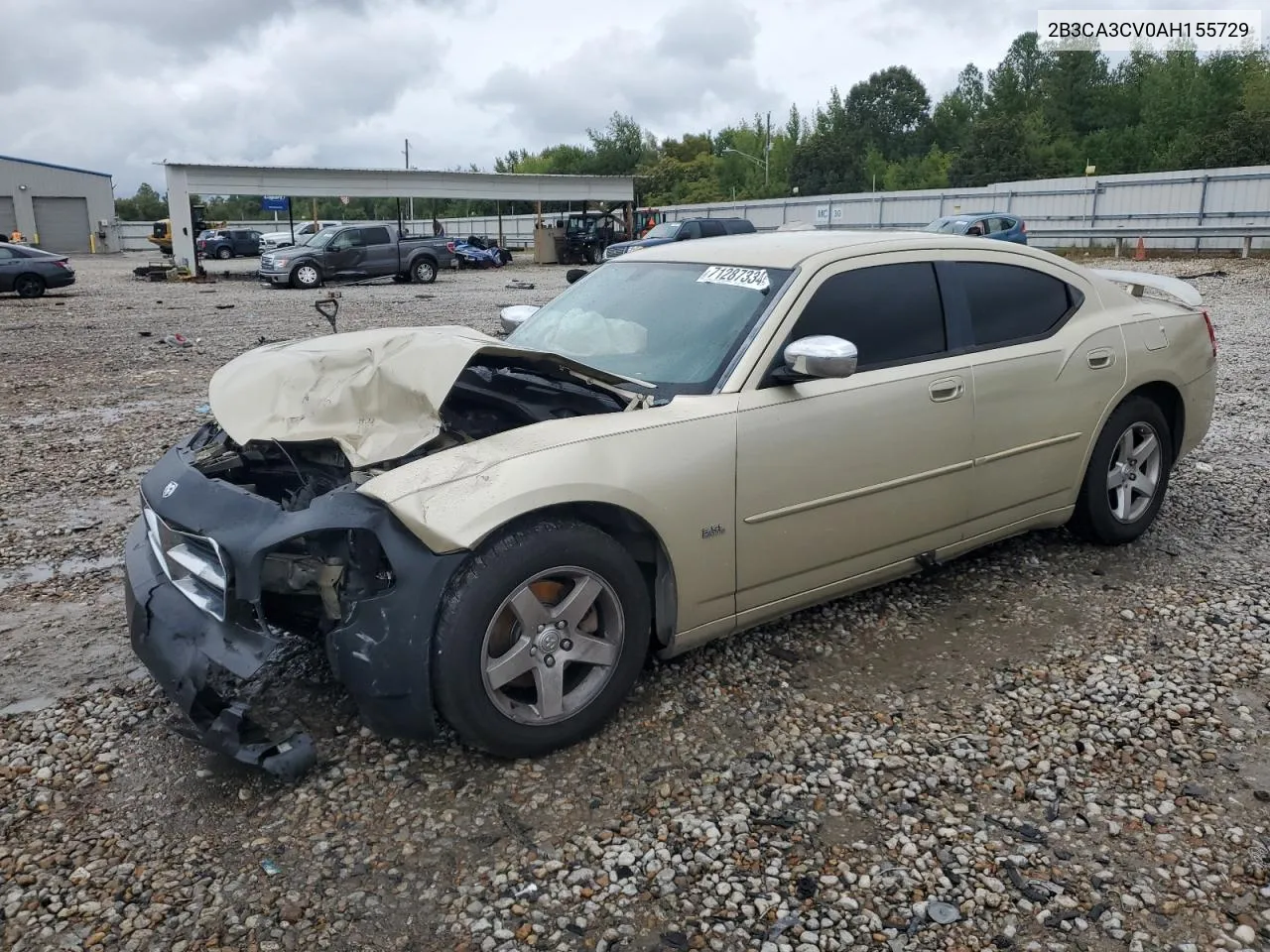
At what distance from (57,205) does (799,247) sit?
62251 mm

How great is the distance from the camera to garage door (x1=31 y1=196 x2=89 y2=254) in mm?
54531

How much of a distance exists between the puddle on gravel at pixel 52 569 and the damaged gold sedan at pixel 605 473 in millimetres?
1490

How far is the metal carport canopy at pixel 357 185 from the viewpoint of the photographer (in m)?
32.0

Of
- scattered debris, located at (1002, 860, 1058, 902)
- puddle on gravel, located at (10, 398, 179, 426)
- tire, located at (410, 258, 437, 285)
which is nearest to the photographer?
scattered debris, located at (1002, 860, 1058, 902)

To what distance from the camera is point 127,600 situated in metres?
3.41

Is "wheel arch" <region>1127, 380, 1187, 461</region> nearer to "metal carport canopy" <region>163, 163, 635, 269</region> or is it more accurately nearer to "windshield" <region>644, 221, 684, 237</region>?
"windshield" <region>644, 221, 684, 237</region>

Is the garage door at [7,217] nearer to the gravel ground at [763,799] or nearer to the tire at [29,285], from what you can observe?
the tire at [29,285]

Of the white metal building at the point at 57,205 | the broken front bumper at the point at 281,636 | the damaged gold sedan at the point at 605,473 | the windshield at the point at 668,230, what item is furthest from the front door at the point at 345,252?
the white metal building at the point at 57,205

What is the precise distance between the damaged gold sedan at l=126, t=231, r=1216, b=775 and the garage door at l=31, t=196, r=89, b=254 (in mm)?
60328

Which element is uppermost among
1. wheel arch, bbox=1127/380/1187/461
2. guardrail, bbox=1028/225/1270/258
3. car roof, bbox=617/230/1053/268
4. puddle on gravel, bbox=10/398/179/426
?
guardrail, bbox=1028/225/1270/258

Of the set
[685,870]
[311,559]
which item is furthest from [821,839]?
[311,559]

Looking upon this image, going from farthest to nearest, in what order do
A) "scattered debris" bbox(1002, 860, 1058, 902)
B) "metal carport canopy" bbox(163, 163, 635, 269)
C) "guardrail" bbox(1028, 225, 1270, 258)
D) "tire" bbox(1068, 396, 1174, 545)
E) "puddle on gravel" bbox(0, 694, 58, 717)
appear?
"metal carport canopy" bbox(163, 163, 635, 269) → "guardrail" bbox(1028, 225, 1270, 258) → "tire" bbox(1068, 396, 1174, 545) → "puddle on gravel" bbox(0, 694, 58, 717) → "scattered debris" bbox(1002, 860, 1058, 902)

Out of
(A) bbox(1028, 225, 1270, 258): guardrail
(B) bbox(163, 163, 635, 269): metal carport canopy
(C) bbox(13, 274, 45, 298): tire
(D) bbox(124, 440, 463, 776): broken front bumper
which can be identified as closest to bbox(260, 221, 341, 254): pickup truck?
(B) bbox(163, 163, 635, 269): metal carport canopy

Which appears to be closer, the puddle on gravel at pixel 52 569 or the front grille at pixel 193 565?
the front grille at pixel 193 565
